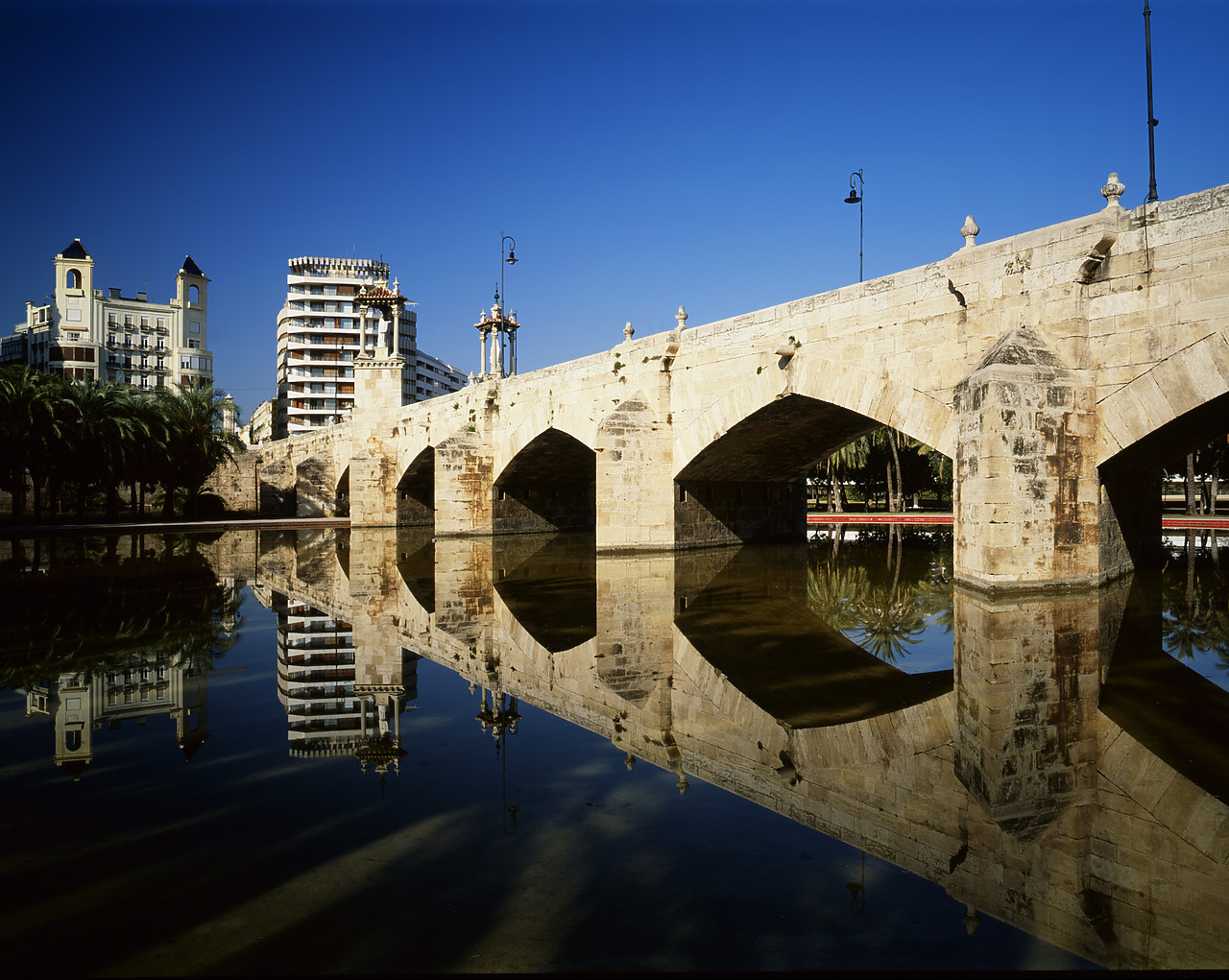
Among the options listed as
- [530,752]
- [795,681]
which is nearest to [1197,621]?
[795,681]

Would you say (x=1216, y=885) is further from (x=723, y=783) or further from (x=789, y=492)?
(x=789, y=492)

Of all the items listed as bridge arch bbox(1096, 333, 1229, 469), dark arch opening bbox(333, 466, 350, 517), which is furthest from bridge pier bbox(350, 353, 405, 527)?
bridge arch bbox(1096, 333, 1229, 469)

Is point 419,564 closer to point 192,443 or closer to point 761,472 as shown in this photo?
point 761,472

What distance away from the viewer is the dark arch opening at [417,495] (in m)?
33.0

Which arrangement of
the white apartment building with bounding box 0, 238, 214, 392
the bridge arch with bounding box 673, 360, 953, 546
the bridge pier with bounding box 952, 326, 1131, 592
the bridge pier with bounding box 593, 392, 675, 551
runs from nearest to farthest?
the bridge pier with bounding box 952, 326, 1131, 592 → the bridge arch with bounding box 673, 360, 953, 546 → the bridge pier with bounding box 593, 392, 675, 551 → the white apartment building with bounding box 0, 238, 214, 392

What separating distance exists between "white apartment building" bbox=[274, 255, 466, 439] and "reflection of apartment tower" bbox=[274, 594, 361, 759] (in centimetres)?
7257

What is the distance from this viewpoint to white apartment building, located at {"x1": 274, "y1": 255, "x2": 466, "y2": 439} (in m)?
79.4

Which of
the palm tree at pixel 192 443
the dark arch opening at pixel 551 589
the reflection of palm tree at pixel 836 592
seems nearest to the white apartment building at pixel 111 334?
the palm tree at pixel 192 443

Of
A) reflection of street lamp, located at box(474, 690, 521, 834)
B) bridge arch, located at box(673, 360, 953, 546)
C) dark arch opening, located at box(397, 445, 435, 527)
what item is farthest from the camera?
dark arch opening, located at box(397, 445, 435, 527)

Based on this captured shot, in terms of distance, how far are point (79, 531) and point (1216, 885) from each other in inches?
1268

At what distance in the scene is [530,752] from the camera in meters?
4.86

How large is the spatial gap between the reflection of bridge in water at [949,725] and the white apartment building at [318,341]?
7318 centimetres

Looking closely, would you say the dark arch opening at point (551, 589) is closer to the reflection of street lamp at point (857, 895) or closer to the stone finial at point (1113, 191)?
the reflection of street lamp at point (857, 895)

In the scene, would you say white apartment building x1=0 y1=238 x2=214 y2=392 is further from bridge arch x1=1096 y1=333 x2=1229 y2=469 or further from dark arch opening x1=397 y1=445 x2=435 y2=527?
bridge arch x1=1096 y1=333 x2=1229 y2=469
